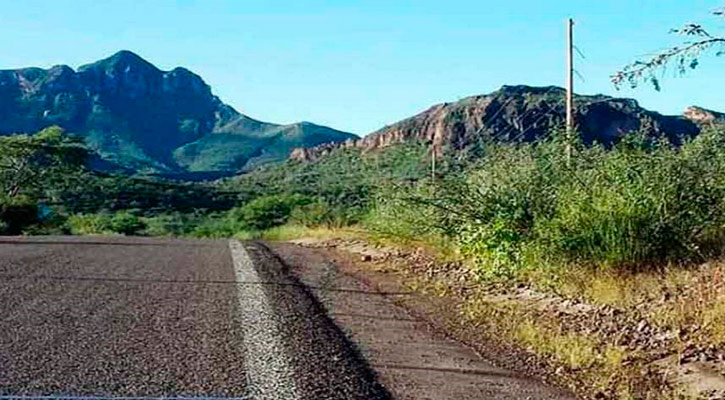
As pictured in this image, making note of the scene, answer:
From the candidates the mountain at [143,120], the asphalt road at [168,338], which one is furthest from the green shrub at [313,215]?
the mountain at [143,120]

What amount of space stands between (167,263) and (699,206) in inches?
342

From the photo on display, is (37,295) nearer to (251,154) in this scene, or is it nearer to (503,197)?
(503,197)

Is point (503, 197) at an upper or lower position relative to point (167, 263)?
upper

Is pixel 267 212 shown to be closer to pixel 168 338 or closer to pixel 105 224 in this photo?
pixel 105 224

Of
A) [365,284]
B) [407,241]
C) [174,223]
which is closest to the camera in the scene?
[365,284]

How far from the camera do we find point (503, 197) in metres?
14.3

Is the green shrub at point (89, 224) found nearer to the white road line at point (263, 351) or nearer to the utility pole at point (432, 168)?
the utility pole at point (432, 168)

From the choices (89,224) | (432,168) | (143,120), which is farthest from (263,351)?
(143,120)

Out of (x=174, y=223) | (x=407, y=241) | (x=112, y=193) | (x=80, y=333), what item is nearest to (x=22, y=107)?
(x=112, y=193)

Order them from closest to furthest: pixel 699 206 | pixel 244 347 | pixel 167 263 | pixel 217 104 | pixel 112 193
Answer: pixel 244 347 → pixel 699 206 → pixel 167 263 → pixel 112 193 → pixel 217 104

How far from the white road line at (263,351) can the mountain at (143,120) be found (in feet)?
307

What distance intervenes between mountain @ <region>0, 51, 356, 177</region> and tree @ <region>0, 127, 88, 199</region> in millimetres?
43466

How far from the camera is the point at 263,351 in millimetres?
7906

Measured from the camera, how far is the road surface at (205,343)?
6.60 metres
